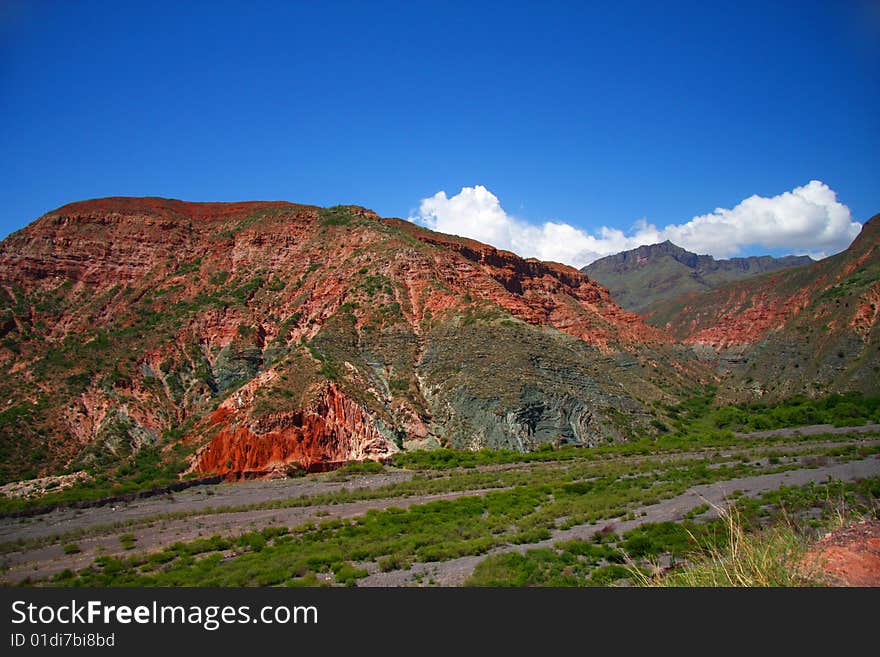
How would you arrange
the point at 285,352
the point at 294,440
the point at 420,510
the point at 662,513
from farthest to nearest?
the point at 285,352, the point at 294,440, the point at 420,510, the point at 662,513

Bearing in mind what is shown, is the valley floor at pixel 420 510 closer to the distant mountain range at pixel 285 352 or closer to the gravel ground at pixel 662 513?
the gravel ground at pixel 662 513

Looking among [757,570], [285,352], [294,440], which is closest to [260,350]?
[285,352]

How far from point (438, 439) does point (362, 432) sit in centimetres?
727

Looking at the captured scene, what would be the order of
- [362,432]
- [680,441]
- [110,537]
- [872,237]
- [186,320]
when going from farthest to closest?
[872,237], [186,320], [680,441], [362,432], [110,537]

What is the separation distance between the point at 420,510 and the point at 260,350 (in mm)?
38880

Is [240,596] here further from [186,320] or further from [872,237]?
[872,237]

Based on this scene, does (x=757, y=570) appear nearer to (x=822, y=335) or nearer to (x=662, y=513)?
(x=662, y=513)

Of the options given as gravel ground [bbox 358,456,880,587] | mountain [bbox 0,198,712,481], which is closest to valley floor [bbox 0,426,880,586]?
gravel ground [bbox 358,456,880,587]

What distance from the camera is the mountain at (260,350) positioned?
4600 cm

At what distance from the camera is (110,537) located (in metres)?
25.9

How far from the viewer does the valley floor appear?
1897 cm

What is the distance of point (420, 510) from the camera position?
92.2 ft

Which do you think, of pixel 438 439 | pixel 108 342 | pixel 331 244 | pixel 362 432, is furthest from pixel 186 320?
pixel 438 439

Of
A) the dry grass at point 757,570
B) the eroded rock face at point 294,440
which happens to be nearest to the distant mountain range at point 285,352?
the eroded rock face at point 294,440
